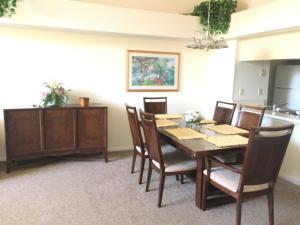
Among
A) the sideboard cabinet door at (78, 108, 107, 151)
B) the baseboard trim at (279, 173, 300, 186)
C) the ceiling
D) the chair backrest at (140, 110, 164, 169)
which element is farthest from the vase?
the baseboard trim at (279, 173, 300, 186)

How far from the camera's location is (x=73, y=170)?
12.0 ft

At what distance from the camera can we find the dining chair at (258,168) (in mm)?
2041

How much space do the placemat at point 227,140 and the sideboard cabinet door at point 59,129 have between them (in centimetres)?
207

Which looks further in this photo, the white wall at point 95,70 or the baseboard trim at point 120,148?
the baseboard trim at point 120,148

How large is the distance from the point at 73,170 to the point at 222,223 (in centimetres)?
217

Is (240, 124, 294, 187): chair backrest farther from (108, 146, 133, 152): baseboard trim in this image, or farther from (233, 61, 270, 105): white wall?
Answer: (108, 146, 133, 152): baseboard trim

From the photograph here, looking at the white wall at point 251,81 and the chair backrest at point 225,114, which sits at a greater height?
the white wall at point 251,81

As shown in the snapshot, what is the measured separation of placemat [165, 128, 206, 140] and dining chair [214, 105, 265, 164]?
1.44 feet

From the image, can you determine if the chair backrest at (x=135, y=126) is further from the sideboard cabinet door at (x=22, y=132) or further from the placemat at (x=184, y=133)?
the sideboard cabinet door at (x=22, y=132)

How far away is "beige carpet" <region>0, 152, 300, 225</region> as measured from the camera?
8.12 feet

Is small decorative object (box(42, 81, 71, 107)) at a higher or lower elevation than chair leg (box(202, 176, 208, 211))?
higher

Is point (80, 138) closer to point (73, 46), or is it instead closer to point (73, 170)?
point (73, 170)

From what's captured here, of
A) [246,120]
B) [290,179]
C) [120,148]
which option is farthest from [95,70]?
[290,179]

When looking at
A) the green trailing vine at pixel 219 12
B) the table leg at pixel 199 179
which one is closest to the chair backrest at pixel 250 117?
the table leg at pixel 199 179
